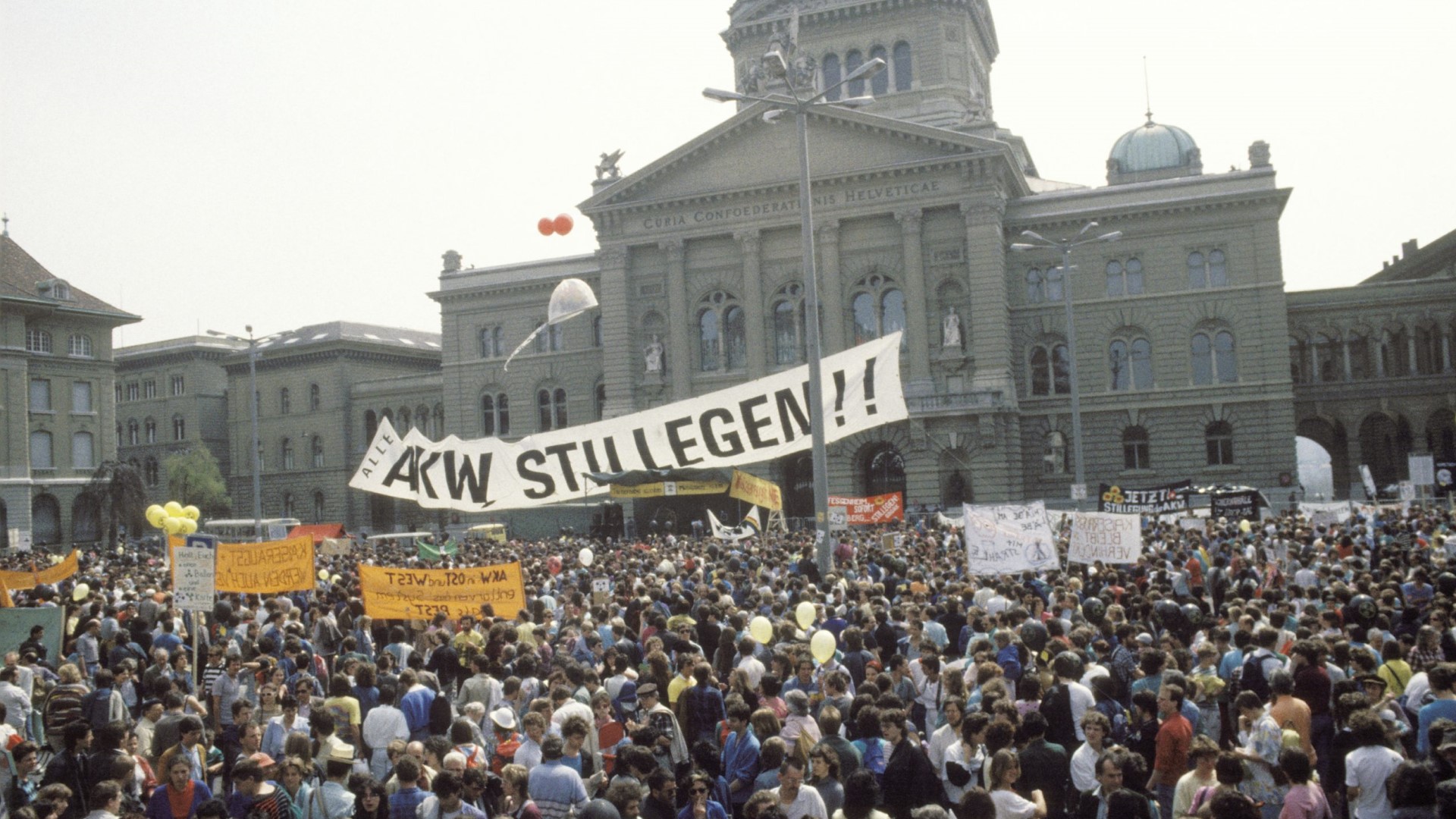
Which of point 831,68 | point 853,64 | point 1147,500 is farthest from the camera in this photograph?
point 831,68

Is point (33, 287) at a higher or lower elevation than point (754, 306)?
higher

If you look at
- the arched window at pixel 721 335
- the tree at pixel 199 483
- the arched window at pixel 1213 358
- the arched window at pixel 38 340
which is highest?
the arched window at pixel 38 340

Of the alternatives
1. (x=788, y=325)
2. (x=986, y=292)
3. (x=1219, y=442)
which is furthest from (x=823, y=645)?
(x=1219, y=442)

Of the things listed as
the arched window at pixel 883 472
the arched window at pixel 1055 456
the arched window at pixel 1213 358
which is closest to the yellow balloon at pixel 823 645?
the arched window at pixel 883 472

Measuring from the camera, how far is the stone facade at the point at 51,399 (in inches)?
2576

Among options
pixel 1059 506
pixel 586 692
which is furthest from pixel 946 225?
pixel 586 692

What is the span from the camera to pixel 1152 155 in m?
68.1

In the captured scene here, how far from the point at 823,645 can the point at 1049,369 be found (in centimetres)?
4547

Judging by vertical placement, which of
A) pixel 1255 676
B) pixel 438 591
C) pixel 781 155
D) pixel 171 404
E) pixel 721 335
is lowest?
pixel 1255 676

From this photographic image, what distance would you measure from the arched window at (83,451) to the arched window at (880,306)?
42842 millimetres

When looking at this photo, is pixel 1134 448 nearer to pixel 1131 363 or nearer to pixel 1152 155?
pixel 1131 363

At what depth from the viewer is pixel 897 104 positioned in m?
62.8

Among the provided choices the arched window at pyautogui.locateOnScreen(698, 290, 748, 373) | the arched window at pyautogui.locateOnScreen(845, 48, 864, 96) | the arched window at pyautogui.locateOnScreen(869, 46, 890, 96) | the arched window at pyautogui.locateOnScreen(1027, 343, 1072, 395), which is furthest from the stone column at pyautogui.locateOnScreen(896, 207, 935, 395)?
the arched window at pyautogui.locateOnScreen(845, 48, 864, 96)

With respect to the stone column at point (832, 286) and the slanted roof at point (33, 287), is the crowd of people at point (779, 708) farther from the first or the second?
the slanted roof at point (33, 287)
